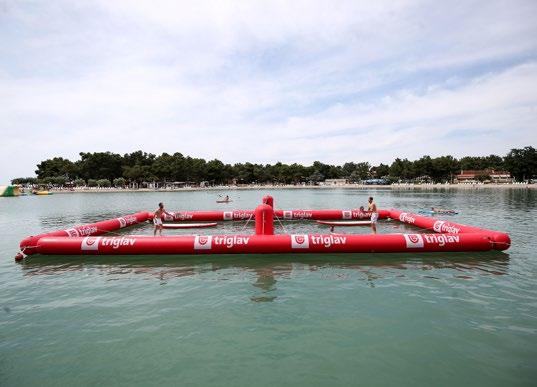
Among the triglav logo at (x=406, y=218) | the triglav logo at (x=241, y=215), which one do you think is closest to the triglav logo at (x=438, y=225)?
the triglav logo at (x=406, y=218)

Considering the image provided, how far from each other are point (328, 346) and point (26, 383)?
546 cm

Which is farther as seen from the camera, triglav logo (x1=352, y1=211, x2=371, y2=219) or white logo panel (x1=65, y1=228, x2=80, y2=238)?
triglav logo (x1=352, y1=211, x2=371, y2=219)

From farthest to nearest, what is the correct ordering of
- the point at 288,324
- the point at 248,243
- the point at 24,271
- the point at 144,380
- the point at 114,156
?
the point at 114,156 → the point at 248,243 → the point at 24,271 → the point at 288,324 → the point at 144,380

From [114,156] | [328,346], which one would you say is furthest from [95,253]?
[114,156]

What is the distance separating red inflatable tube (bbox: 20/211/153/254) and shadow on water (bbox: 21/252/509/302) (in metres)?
0.73

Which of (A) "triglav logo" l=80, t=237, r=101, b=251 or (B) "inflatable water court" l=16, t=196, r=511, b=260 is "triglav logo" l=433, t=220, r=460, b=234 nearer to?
(B) "inflatable water court" l=16, t=196, r=511, b=260

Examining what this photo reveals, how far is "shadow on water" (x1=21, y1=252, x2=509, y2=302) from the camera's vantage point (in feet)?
39.4

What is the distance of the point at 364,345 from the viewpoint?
6914 millimetres

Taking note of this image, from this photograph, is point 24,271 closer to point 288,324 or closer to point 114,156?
point 288,324

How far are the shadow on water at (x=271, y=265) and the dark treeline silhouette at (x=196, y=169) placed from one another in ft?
360

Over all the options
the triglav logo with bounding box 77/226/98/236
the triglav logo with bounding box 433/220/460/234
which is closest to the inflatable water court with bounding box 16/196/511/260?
the triglav logo with bounding box 433/220/460/234

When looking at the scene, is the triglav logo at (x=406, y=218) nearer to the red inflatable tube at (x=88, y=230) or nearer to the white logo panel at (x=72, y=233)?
the red inflatable tube at (x=88, y=230)

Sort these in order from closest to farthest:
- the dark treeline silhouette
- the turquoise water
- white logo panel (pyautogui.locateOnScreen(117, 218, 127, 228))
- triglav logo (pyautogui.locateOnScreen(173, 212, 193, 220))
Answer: the turquoise water → white logo panel (pyautogui.locateOnScreen(117, 218, 127, 228)) → triglav logo (pyautogui.locateOnScreen(173, 212, 193, 220)) → the dark treeline silhouette

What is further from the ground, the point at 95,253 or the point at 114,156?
the point at 114,156
